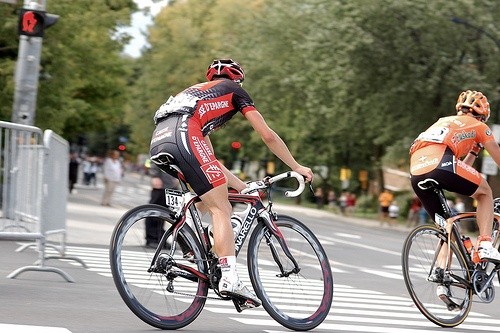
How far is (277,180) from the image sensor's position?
805 centimetres

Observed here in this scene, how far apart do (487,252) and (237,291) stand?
267cm

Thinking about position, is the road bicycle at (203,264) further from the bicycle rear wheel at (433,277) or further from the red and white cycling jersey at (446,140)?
the red and white cycling jersey at (446,140)

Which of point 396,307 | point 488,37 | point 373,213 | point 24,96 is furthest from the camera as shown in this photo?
point 373,213

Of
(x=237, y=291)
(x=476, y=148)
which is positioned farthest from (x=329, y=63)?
(x=237, y=291)

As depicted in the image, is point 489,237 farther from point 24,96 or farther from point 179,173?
point 24,96

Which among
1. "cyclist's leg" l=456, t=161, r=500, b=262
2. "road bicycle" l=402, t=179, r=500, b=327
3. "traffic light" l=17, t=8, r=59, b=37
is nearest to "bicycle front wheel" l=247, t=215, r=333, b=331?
"road bicycle" l=402, t=179, r=500, b=327

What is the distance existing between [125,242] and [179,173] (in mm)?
593

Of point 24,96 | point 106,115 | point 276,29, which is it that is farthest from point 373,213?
point 24,96

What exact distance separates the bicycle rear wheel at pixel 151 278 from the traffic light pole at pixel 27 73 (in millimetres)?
8705

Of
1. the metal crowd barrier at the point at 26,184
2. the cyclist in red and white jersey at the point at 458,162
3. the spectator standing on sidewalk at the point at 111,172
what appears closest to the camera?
the cyclist in red and white jersey at the point at 458,162

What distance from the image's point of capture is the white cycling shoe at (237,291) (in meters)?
7.78

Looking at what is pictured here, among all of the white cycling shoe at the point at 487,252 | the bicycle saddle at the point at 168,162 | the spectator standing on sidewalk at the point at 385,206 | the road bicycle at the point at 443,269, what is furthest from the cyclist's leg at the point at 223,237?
the spectator standing on sidewalk at the point at 385,206

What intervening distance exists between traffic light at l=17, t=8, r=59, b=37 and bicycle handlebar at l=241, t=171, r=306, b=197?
823 centimetres

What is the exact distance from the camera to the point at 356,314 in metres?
10.1
